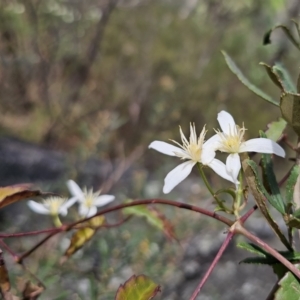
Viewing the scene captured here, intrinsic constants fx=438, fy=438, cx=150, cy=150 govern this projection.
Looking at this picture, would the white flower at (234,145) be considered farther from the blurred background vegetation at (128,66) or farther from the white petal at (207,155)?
the blurred background vegetation at (128,66)

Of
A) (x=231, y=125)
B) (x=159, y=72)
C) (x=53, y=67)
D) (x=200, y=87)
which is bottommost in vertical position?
(x=231, y=125)

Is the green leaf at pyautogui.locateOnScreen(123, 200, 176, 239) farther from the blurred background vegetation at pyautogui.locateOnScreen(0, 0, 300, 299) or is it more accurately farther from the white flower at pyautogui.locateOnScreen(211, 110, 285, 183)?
the blurred background vegetation at pyautogui.locateOnScreen(0, 0, 300, 299)

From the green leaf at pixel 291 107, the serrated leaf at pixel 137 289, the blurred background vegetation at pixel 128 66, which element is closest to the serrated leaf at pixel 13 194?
the serrated leaf at pixel 137 289

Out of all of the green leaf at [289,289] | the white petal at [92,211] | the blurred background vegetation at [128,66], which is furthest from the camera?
the blurred background vegetation at [128,66]

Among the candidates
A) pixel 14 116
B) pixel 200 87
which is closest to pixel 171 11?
pixel 200 87

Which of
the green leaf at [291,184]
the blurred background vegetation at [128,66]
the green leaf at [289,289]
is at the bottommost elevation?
the green leaf at [289,289]

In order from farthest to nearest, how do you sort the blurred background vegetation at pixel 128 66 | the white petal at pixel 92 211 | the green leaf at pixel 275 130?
the blurred background vegetation at pixel 128 66, the white petal at pixel 92 211, the green leaf at pixel 275 130

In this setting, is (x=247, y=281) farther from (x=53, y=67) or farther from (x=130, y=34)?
(x=130, y=34)
